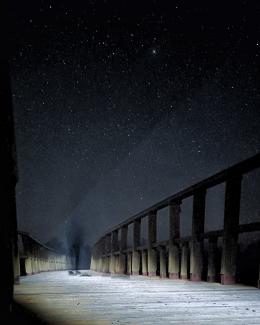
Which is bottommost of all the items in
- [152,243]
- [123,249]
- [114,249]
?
[114,249]


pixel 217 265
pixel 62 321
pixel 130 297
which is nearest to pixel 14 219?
pixel 130 297

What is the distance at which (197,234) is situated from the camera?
5359 millimetres

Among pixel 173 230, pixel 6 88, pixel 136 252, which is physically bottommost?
pixel 136 252

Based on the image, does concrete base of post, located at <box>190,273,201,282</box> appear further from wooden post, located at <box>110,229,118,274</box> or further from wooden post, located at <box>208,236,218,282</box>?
wooden post, located at <box>110,229,118,274</box>

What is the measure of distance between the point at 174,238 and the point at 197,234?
1012 mm

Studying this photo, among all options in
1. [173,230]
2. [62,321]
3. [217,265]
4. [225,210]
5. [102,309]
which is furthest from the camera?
[173,230]

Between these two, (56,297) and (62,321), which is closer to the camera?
(62,321)

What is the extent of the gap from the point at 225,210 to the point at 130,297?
1.63 m

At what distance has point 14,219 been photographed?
11.8 feet

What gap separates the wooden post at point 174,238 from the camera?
6.26 metres

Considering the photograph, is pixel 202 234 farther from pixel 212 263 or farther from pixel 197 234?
pixel 212 263

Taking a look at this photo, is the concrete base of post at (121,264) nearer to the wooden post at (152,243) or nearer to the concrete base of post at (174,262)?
the wooden post at (152,243)

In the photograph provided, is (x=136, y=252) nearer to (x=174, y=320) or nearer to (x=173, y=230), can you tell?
(x=173, y=230)

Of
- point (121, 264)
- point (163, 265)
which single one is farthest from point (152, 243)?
point (121, 264)
